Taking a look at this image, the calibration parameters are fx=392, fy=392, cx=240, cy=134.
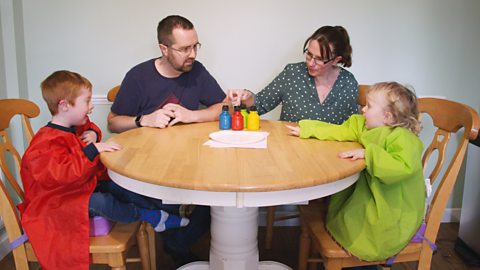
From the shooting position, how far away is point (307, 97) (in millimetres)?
2078

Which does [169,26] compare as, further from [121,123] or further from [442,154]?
[442,154]

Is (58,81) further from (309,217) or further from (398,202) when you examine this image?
(398,202)

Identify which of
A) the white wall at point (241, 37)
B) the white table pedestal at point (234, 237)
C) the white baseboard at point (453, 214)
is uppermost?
the white wall at point (241, 37)

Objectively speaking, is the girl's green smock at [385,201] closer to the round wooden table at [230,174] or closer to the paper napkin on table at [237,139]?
the round wooden table at [230,174]

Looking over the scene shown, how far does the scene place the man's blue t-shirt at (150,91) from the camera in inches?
80.0

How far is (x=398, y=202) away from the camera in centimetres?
140

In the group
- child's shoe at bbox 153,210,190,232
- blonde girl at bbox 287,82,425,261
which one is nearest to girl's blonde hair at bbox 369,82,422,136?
blonde girl at bbox 287,82,425,261

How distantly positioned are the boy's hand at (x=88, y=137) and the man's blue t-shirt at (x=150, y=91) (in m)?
0.32

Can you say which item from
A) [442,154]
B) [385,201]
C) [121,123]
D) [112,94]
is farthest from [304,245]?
[112,94]

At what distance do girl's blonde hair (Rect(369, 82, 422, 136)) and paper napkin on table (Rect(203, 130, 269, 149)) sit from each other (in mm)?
496

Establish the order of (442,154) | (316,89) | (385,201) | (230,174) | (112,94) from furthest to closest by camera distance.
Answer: (112,94), (316,89), (442,154), (385,201), (230,174)

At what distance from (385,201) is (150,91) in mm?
1269

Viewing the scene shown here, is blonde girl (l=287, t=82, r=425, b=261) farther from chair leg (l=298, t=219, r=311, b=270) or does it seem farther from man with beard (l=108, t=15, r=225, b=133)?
man with beard (l=108, t=15, r=225, b=133)

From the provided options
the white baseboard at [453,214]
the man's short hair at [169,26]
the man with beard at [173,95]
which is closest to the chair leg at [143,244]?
the man with beard at [173,95]
